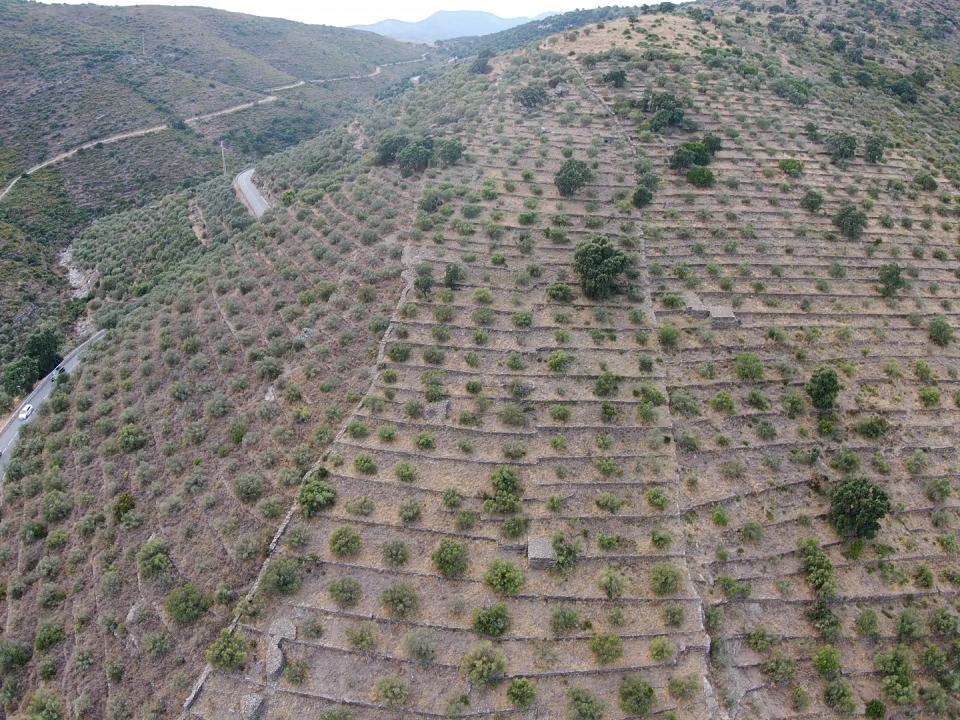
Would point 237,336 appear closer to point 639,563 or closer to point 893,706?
point 639,563

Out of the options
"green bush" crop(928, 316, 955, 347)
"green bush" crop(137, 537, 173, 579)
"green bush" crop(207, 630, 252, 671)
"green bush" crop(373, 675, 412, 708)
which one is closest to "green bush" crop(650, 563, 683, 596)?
"green bush" crop(373, 675, 412, 708)

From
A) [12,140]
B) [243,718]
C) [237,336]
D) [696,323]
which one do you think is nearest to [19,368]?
[237,336]

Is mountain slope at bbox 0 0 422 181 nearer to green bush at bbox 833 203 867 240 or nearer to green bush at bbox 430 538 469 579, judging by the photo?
green bush at bbox 430 538 469 579

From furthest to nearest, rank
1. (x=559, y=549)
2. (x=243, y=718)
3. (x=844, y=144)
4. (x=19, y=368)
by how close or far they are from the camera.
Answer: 1. (x=844, y=144)
2. (x=19, y=368)
3. (x=559, y=549)
4. (x=243, y=718)

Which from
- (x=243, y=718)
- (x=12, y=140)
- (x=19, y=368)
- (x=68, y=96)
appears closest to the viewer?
(x=243, y=718)

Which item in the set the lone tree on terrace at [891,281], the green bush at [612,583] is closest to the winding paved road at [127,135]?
the green bush at [612,583]

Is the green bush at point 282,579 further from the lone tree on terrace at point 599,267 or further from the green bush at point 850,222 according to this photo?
the green bush at point 850,222

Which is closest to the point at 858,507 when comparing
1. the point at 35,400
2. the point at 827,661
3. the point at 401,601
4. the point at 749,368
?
the point at 827,661
